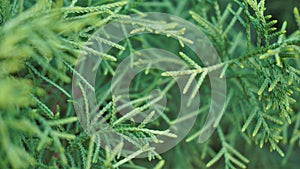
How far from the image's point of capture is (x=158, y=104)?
1.28 m

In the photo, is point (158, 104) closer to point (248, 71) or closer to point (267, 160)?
point (248, 71)

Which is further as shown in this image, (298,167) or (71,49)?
(298,167)

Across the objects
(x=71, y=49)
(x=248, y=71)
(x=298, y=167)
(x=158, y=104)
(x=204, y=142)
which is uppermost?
(x=71, y=49)

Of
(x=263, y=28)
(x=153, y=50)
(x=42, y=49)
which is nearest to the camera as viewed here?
(x=42, y=49)

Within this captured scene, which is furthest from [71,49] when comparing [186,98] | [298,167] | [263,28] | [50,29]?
[298,167]

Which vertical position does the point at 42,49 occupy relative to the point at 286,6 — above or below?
above

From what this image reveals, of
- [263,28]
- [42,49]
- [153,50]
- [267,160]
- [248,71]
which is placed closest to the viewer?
[42,49]

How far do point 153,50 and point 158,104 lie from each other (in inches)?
6.5

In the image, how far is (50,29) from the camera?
0.85 metres

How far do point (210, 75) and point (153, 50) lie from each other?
0.18 m

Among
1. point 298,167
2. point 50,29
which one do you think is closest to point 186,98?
point 298,167

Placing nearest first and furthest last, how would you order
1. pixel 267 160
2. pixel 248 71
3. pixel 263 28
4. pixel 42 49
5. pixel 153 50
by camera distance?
1. pixel 42 49
2. pixel 263 28
3. pixel 248 71
4. pixel 153 50
5. pixel 267 160

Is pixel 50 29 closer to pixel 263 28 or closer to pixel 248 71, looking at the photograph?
pixel 263 28

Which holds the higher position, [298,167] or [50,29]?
[50,29]
